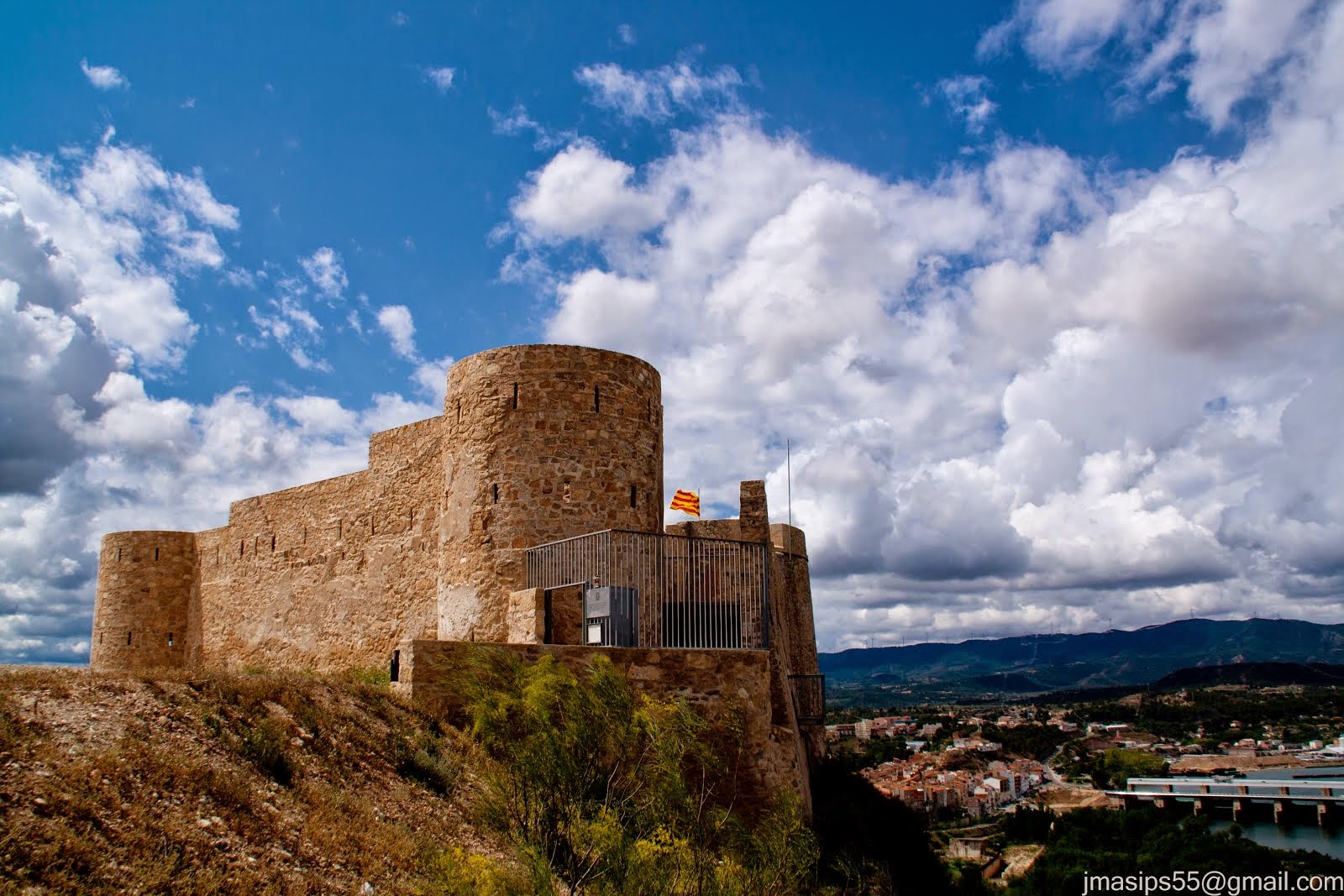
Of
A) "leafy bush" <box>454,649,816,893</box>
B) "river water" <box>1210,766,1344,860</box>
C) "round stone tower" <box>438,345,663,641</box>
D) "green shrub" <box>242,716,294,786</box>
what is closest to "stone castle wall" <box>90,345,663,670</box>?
"round stone tower" <box>438,345,663,641</box>

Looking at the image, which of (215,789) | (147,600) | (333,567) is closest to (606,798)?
(215,789)

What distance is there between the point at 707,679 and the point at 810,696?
8379mm

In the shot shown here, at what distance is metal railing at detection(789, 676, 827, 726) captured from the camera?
1892cm

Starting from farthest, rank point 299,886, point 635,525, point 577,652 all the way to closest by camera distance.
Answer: point 635,525
point 577,652
point 299,886

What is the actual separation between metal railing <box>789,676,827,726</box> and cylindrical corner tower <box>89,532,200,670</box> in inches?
603

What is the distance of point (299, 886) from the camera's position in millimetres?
6238

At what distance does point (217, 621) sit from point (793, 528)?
47.4 ft

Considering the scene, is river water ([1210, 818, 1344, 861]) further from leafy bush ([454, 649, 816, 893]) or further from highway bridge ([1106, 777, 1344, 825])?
leafy bush ([454, 649, 816, 893])

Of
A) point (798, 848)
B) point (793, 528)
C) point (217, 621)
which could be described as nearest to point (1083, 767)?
point (793, 528)

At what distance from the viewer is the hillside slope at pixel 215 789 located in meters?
5.64

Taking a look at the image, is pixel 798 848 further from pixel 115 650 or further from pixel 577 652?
pixel 115 650

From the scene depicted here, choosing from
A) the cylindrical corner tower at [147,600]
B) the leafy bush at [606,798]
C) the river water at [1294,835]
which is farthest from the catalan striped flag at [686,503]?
the river water at [1294,835]

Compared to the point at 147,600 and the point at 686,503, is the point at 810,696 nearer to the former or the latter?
the point at 686,503

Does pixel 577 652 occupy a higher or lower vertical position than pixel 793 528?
lower
